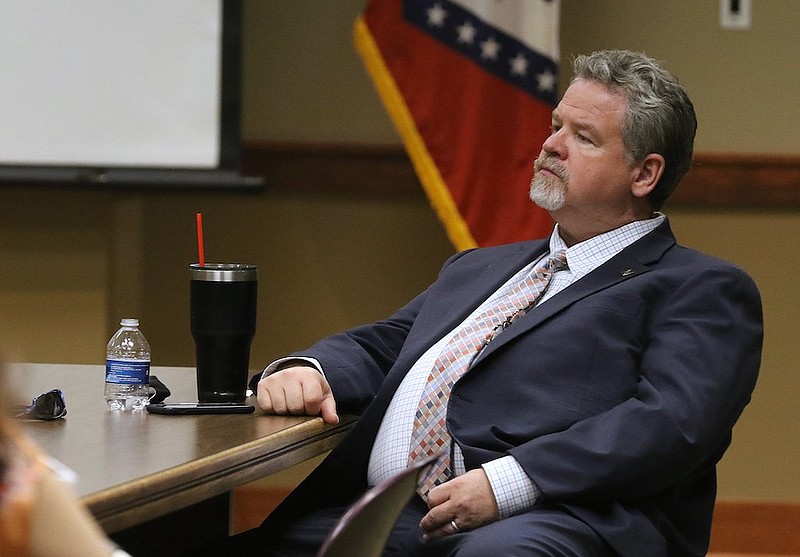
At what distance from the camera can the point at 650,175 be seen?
2.24 metres

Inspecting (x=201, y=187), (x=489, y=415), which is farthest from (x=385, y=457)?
(x=201, y=187)

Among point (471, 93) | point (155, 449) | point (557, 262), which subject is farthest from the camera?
point (471, 93)

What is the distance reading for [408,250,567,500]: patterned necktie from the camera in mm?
2014

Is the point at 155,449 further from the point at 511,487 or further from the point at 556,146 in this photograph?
the point at 556,146

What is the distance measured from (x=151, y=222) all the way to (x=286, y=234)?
46cm

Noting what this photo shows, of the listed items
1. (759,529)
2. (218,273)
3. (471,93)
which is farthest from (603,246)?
(759,529)

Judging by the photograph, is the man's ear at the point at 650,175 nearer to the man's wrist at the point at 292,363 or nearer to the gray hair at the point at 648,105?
the gray hair at the point at 648,105

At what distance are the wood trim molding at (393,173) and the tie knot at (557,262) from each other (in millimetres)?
1753

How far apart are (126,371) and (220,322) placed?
17 cm

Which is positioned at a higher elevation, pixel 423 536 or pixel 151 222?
pixel 151 222

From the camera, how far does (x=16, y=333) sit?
3.80 meters

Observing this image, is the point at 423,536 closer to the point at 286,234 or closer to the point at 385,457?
the point at 385,457

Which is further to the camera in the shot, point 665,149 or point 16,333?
point 16,333

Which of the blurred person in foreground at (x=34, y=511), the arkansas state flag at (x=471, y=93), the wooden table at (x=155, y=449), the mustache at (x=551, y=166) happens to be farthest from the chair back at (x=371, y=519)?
the arkansas state flag at (x=471, y=93)
